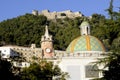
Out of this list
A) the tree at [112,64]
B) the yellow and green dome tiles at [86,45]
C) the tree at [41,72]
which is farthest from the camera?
the yellow and green dome tiles at [86,45]

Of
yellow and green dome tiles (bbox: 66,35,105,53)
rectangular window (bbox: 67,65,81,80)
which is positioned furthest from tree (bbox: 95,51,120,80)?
yellow and green dome tiles (bbox: 66,35,105,53)

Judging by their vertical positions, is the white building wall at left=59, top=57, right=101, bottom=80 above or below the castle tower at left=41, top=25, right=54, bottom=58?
below

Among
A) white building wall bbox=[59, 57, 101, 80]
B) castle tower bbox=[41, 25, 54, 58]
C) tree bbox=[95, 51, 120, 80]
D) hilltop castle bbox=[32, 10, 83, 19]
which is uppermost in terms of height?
hilltop castle bbox=[32, 10, 83, 19]

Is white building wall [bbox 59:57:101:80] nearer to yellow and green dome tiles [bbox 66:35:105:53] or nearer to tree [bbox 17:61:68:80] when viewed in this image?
yellow and green dome tiles [bbox 66:35:105:53]

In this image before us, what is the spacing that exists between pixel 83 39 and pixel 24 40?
140 ft

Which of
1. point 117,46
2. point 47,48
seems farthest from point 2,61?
point 47,48

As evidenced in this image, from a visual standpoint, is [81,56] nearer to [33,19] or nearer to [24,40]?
[24,40]

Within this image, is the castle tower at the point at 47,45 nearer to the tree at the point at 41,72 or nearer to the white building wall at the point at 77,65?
the white building wall at the point at 77,65

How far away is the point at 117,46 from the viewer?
2192 cm

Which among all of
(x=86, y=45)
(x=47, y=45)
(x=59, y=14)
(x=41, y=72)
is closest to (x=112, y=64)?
(x=41, y=72)

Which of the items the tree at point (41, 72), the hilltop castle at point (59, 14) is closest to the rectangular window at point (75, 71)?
the tree at point (41, 72)

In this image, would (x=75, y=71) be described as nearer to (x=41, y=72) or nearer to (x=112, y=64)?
(x=41, y=72)

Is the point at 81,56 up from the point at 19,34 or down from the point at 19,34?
down

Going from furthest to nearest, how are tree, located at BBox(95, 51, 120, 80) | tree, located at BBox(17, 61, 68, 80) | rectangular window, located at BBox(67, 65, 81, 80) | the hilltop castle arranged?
the hilltop castle → rectangular window, located at BBox(67, 65, 81, 80) → tree, located at BBox(17, 61, 68, 80) → tree, located at BBox(95, 51, 120, 80)
